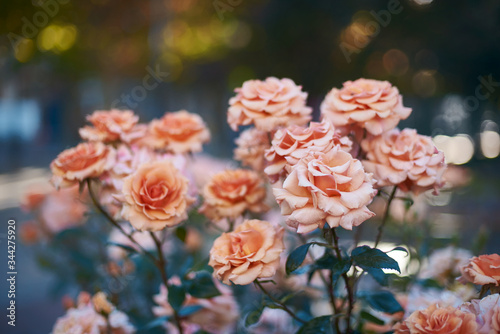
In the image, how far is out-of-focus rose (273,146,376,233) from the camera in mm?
729

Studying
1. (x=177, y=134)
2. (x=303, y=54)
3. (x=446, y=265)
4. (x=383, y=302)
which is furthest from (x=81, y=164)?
(x=303, y=54)

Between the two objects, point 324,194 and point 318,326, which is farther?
point 318,326

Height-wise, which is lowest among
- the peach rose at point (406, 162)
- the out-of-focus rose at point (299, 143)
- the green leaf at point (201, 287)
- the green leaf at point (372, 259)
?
the green leaf at point (201, 287)

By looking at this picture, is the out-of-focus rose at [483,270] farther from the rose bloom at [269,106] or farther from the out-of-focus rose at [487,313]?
the rose bloom at [269,106]

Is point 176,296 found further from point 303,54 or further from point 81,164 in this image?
point 303,54

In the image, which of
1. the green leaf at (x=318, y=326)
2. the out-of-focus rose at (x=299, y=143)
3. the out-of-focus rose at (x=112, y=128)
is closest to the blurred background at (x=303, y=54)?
the out-of-focus rose at (x=112, y=128)

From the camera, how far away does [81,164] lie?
1.03 meters

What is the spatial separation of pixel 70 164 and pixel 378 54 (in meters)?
5.52

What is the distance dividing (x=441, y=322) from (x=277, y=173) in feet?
1.27

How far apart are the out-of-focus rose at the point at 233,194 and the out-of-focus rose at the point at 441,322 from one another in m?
0.41

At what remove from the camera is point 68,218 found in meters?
1.97

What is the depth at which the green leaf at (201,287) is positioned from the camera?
1.07 meters

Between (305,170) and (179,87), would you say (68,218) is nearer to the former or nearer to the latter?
(305,170)

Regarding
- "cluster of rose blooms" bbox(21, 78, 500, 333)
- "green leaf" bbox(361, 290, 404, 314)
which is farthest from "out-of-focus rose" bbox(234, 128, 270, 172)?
"green leaf" bbox(361, 290, 404, 314)
